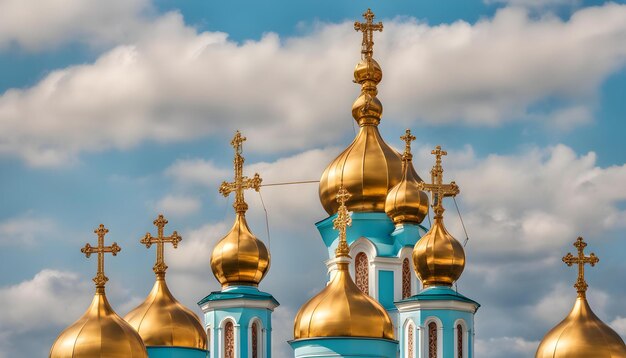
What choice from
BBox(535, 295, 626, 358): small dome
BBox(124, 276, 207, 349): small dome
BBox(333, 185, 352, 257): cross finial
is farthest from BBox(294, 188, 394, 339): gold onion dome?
BBox(535, 295, 626, 358): small dome

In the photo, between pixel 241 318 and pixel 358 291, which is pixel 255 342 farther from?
pixel 358 291

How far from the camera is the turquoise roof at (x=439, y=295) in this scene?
3991cm

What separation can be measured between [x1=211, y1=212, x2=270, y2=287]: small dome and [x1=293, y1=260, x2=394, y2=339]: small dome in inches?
120

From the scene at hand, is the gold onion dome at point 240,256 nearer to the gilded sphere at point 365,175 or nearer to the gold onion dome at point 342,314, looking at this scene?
the gilded sphere at point 365,175

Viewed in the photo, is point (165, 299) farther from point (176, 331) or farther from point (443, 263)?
point (443, 263)

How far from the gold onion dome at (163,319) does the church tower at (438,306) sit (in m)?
4.39

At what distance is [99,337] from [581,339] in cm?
950

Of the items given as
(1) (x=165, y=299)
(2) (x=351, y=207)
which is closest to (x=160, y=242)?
(1) (x=165, y=299)

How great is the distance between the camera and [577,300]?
130 ft

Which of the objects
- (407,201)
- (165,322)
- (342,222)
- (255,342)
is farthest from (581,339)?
(165,322)

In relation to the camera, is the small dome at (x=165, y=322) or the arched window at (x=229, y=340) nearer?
the small dome at (x=165, y=322)

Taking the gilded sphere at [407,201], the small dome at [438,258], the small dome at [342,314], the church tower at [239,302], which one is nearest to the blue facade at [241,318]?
the church tower at [239,302]

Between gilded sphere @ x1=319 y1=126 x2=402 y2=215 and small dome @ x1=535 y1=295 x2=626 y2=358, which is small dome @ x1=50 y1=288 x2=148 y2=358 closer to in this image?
gilded sphere @ x1=319 y1=126 x2=402 y2=215

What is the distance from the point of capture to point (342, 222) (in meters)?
40.1
